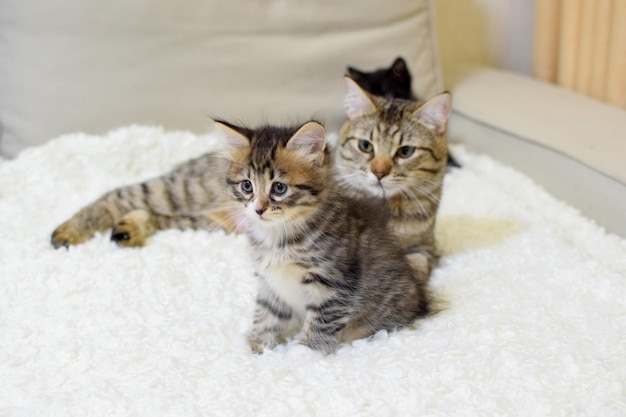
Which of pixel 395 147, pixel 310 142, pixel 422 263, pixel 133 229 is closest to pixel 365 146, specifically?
pixel 395 147

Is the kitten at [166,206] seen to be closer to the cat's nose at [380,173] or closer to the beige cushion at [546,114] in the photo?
the cat's nose at [380,173]

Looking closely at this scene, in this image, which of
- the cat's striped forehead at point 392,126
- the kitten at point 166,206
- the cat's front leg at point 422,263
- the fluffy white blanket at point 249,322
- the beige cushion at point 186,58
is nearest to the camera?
the fluffy white blanket at point 249,322

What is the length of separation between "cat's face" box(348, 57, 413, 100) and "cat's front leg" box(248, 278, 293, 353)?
1.05 metres

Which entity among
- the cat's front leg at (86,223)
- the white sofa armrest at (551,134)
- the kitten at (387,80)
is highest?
the kitten at (387,80)

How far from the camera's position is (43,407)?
123 cm

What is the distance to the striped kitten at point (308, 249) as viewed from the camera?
1.43 m

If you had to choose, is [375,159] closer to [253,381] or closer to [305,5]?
[253,381]

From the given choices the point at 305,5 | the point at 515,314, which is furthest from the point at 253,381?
the point at 305,5

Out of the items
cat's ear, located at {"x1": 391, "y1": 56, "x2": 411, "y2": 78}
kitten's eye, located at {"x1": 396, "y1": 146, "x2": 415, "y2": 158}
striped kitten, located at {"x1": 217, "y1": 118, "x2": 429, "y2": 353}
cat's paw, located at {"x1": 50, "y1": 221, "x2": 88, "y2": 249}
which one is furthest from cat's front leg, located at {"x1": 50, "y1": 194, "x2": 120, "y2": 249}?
cat's ear, located at {"x1": 391, "y1": 56, "x2": 411, "y2": 78}

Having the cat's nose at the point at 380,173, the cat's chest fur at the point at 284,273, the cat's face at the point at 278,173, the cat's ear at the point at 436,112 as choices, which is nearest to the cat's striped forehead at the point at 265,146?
the cat's face at the point at 278,173

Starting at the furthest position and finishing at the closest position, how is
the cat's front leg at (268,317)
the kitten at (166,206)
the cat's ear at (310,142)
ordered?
the kitten at (166,206), the cat's front leg at (268,317), the cat's ear at (310,142)

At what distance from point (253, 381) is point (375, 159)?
750mm

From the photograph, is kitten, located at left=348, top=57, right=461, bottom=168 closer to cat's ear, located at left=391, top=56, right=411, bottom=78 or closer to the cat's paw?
cat's ear, located at left=391, top=56, right=411, bottom=78

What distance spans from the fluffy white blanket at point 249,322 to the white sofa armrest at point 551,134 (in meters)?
0.08
